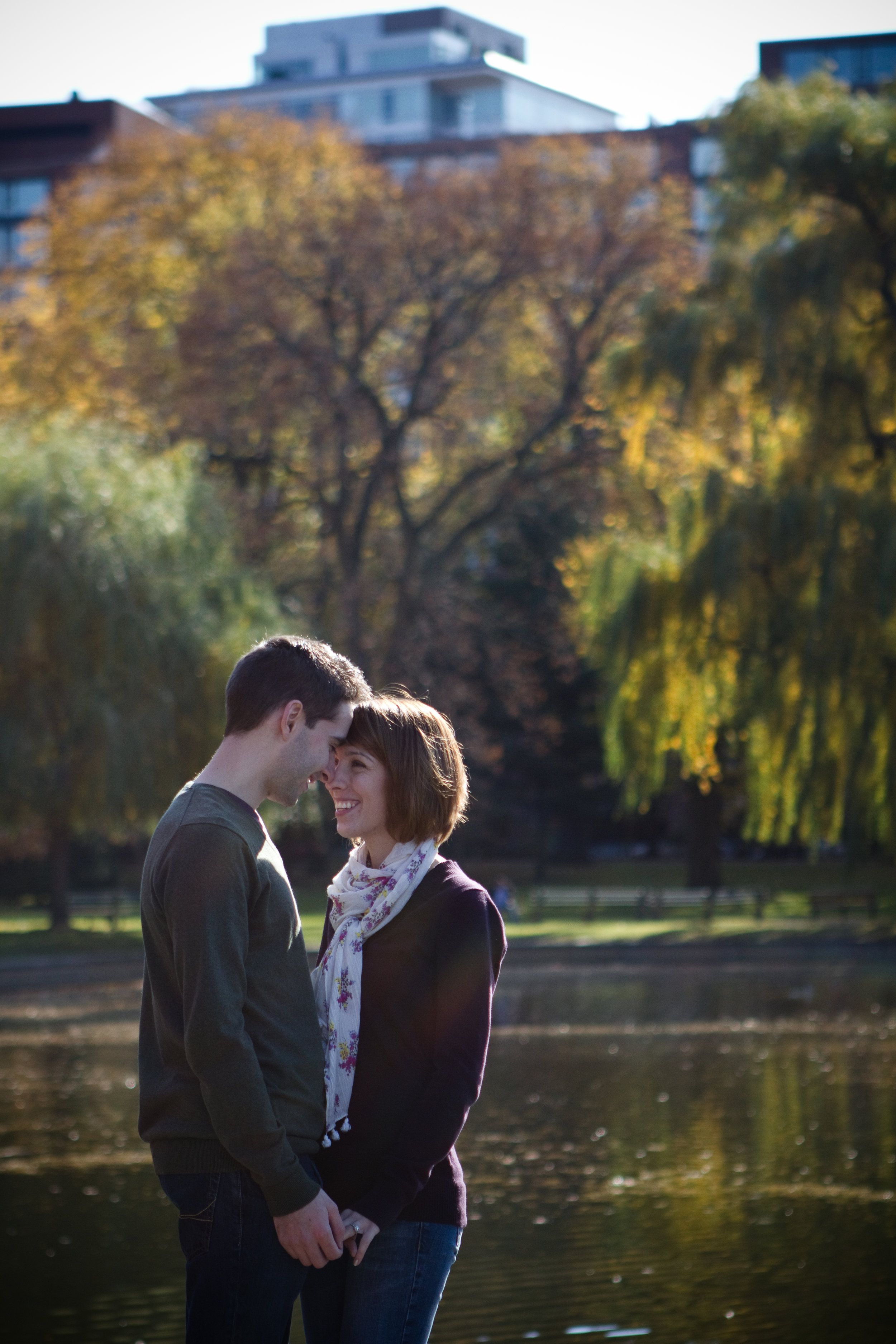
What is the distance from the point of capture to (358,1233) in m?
3.23

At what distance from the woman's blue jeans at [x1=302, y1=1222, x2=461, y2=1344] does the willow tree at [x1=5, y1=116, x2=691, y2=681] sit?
2757cm

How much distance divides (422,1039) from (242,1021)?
0.44 m

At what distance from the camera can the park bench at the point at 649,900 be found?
29891mm

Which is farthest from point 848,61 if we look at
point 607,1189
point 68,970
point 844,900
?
point 607,1189

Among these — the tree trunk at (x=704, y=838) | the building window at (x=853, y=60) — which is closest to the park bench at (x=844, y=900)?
the tree trunk at (x=704, y=838)

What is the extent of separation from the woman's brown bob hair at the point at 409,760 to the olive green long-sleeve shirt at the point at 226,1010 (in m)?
0.30

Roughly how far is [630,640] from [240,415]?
36.7ft

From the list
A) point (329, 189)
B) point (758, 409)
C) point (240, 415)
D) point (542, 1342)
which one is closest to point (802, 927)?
point (758, 409)

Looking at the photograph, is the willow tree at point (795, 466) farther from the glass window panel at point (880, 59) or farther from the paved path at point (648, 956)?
the glass window panel at point (880, 59)

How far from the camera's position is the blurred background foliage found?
822 inches

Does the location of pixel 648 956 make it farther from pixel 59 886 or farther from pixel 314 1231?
pixel 314 1231

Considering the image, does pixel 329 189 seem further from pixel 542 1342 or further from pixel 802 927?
pixel 542 1342

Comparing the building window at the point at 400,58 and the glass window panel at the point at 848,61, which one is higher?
the building window at the point at 400,58

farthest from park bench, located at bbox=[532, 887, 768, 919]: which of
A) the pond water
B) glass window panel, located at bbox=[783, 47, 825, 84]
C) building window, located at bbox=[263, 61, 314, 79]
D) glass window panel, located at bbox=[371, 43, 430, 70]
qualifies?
Result: building window, located at bbox=[263, 61, 314, 79]
